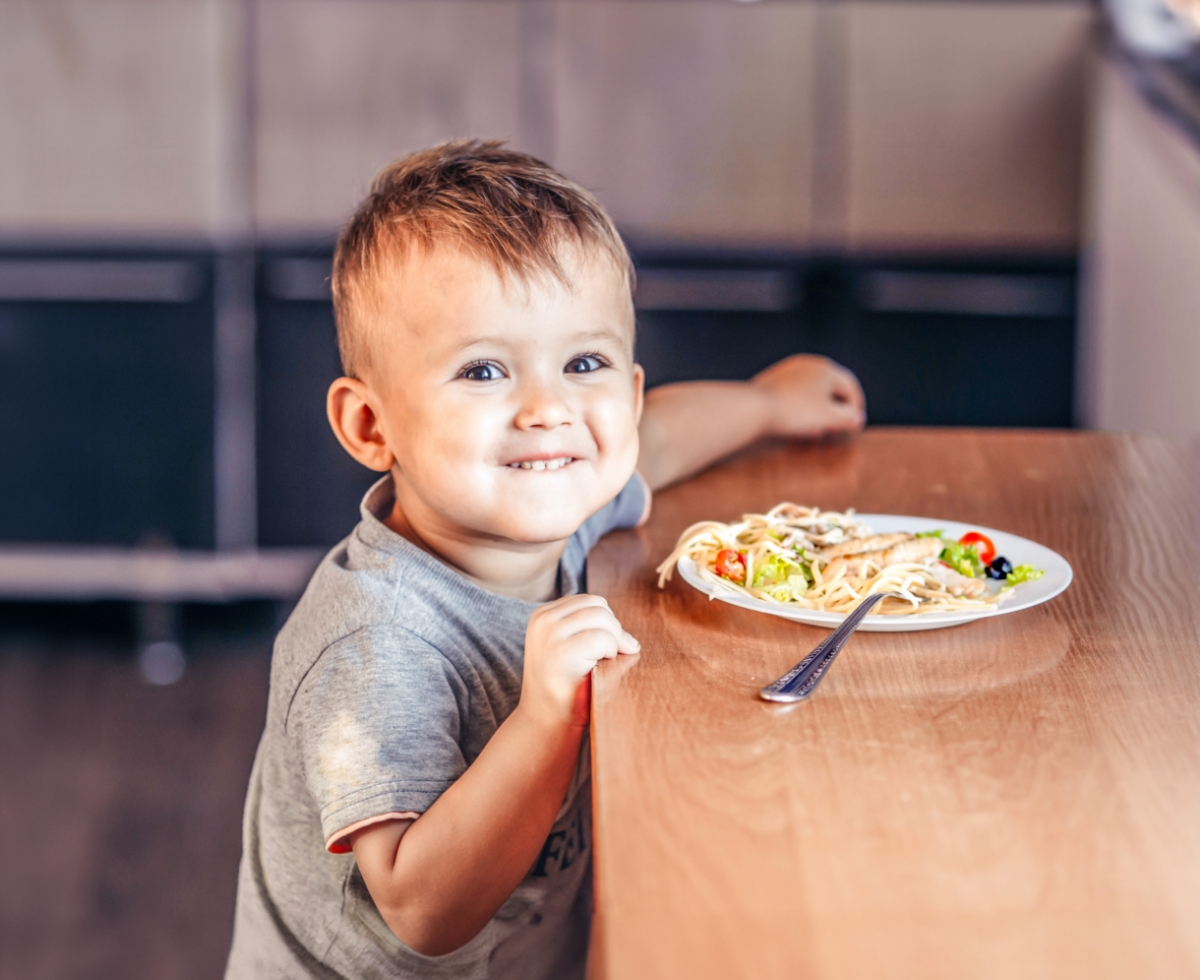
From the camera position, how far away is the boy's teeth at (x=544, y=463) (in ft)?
2.95

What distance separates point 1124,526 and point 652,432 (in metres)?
0.46

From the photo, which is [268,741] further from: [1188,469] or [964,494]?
[1188,469]

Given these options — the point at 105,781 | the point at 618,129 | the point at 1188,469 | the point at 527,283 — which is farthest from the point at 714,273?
the point at 527,283

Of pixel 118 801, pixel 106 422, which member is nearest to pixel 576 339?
pixel 118 801

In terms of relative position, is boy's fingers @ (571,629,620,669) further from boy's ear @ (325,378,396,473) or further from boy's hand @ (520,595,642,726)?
boy's ear @ (325,378,396,473)

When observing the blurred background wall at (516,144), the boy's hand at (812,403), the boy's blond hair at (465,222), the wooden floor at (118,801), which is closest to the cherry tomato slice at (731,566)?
the boy's blond hair at (465,222)

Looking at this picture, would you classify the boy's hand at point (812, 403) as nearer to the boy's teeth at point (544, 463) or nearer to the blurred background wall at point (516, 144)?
the boy's teeth at point (544, 463)

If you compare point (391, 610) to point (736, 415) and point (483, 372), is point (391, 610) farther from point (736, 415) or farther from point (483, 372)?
point (736, 415)

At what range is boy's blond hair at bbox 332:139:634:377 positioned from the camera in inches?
35.5

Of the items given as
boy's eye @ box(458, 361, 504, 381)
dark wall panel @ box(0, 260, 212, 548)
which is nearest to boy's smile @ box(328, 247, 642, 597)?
boy's eye @ box(458, 361, 504, 381)

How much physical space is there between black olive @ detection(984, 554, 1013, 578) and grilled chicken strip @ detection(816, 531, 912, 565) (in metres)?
0.06

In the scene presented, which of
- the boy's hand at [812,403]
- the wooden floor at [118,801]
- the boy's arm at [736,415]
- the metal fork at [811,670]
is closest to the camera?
the metal fork at [811,670]

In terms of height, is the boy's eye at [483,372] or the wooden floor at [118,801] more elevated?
the boy's eye at [483,372]

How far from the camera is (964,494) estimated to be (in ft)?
3.83
